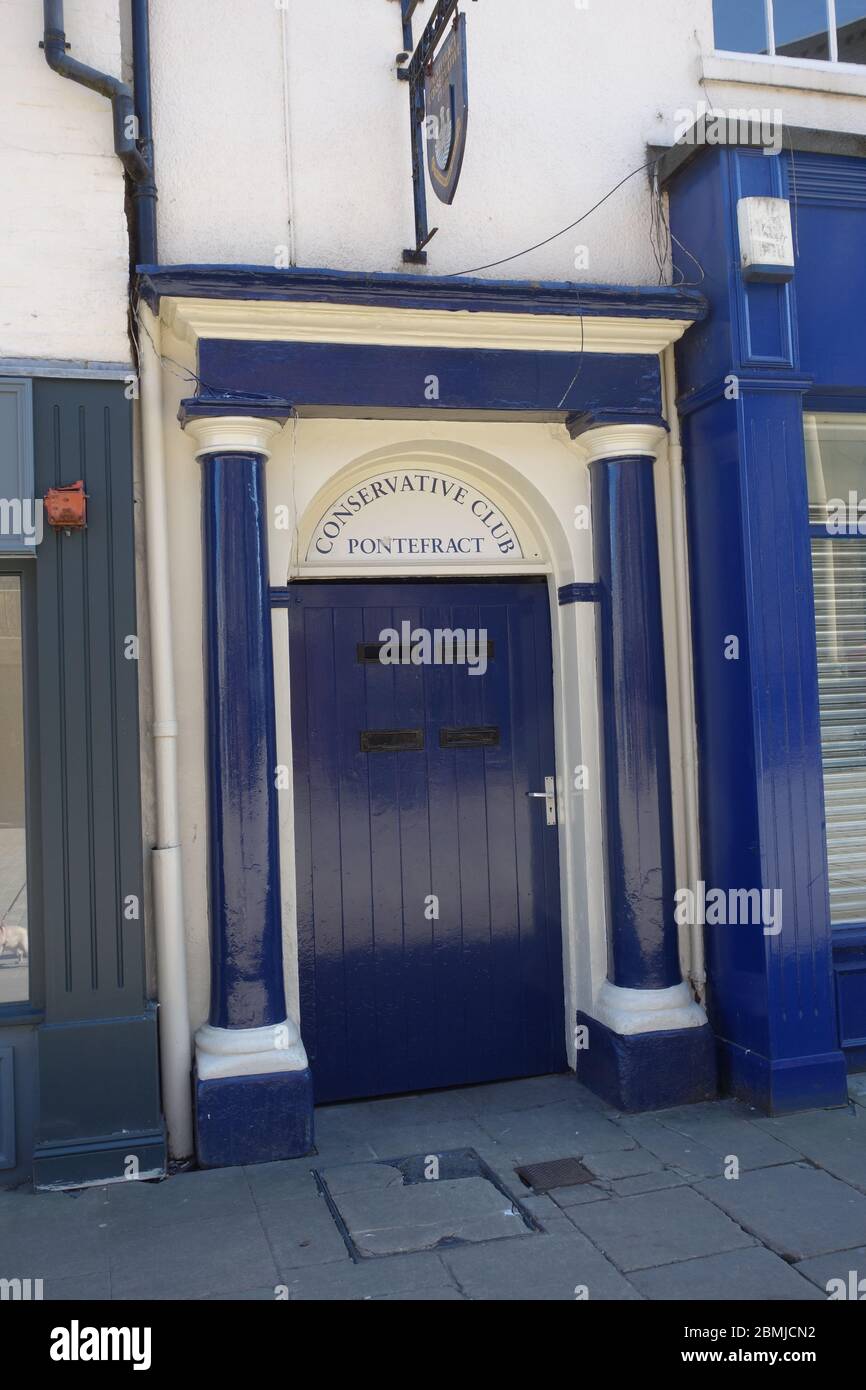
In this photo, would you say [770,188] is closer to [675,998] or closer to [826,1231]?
[675,998]

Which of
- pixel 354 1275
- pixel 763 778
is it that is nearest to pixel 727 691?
pixel 763 778

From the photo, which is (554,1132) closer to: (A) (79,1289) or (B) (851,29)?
(A) (79,1289)

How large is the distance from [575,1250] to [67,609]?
301cm

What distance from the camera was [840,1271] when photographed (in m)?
3.50

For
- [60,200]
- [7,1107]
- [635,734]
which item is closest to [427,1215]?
[7,1107]

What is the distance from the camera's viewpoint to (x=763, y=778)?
16.0 feet

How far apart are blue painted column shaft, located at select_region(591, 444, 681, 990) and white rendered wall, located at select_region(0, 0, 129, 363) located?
232cm

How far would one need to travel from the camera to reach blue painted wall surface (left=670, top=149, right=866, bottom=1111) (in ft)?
15.9

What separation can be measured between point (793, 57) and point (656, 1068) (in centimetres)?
508

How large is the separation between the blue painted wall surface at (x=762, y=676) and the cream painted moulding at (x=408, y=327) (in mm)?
405

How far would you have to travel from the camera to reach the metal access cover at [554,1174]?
4203 mm

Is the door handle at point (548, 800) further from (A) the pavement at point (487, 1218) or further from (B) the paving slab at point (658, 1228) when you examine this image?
(B) the paving slab at point (658, 1228)

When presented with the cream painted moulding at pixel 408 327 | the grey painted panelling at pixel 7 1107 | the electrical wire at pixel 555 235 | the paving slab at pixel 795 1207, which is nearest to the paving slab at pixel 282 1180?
the grey painted panelling at pixel 7 1107

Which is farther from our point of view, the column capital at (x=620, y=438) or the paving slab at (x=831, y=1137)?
the column capital at (x=620, y=438)
